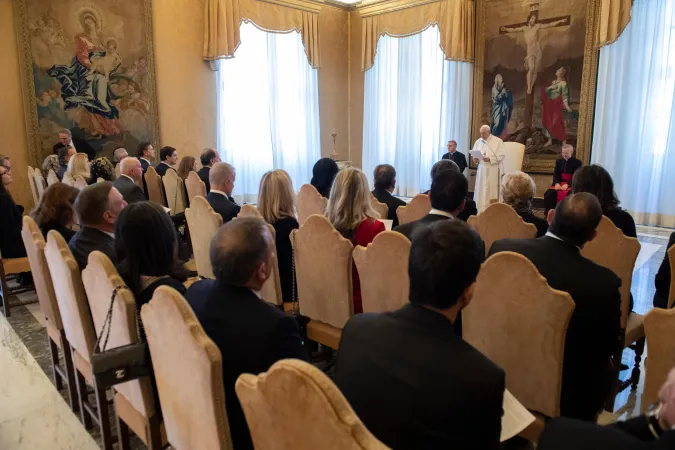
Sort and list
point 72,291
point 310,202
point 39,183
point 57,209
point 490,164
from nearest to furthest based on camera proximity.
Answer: point 72,291, point 57,209, point 310,202, point 39,183, point 490,164

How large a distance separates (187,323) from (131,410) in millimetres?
951

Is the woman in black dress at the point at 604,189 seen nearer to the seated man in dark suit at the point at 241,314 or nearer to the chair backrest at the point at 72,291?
the seated man in dark suit at the point at 241,314

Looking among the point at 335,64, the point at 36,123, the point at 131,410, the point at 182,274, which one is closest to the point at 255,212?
the point at 182,274

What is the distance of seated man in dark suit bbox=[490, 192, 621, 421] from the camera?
1911 mm

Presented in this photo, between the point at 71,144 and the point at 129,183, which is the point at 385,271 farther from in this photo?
the point at 71,144

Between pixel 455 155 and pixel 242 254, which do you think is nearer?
pixel 242 254

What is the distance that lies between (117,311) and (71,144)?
678cm

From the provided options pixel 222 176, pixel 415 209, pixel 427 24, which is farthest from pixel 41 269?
pixel 427 24

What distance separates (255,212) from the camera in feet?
10.6

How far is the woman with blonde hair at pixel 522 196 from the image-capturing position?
3.25 m

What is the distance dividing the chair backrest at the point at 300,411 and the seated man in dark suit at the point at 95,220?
1.72 meters

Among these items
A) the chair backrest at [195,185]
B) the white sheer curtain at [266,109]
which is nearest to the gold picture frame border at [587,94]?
the white sheer curtain at [266,109]

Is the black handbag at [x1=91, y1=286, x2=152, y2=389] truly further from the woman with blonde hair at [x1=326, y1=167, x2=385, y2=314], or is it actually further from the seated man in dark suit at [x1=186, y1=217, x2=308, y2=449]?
the woman with blonde hair at [x1=326, y1=167, x2=385, y2=314]

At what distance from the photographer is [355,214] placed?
284 centimetres
